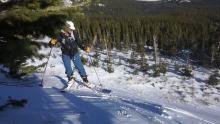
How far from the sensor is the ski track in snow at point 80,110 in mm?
7844

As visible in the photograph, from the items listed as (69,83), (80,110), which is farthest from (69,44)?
(80,110)

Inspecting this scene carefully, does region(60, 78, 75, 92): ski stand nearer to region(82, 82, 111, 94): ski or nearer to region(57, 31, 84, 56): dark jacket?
region(82, 82, 111, 94): ski

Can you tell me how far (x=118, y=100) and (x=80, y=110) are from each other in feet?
5.15

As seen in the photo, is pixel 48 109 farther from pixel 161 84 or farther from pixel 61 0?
pixel 161 84

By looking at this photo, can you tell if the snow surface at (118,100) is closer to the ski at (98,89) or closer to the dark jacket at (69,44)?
the ski at (98,89)

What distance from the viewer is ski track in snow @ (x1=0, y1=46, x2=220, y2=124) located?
25.7ft

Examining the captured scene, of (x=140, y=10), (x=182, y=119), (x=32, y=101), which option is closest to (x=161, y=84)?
(x=182, y=119)

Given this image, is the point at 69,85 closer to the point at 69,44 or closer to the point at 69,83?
the point at 69,83

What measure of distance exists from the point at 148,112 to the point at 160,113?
0.90 feet

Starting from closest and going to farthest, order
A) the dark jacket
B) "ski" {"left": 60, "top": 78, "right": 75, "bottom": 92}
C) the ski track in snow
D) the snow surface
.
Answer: the ski track in snow, the snow surface, the dark jacket, "ski" {"left": 60, "top": 78, "right": 75, "bottom": 92}

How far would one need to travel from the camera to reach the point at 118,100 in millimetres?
9891

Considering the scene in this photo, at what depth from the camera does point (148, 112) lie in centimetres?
897

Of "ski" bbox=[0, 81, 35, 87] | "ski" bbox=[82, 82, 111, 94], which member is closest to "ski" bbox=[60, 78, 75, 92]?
"ski" bbox=[82, 82, 111, 94]

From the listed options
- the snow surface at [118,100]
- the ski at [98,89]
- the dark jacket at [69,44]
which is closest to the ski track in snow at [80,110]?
the snow surface at [118,100]
